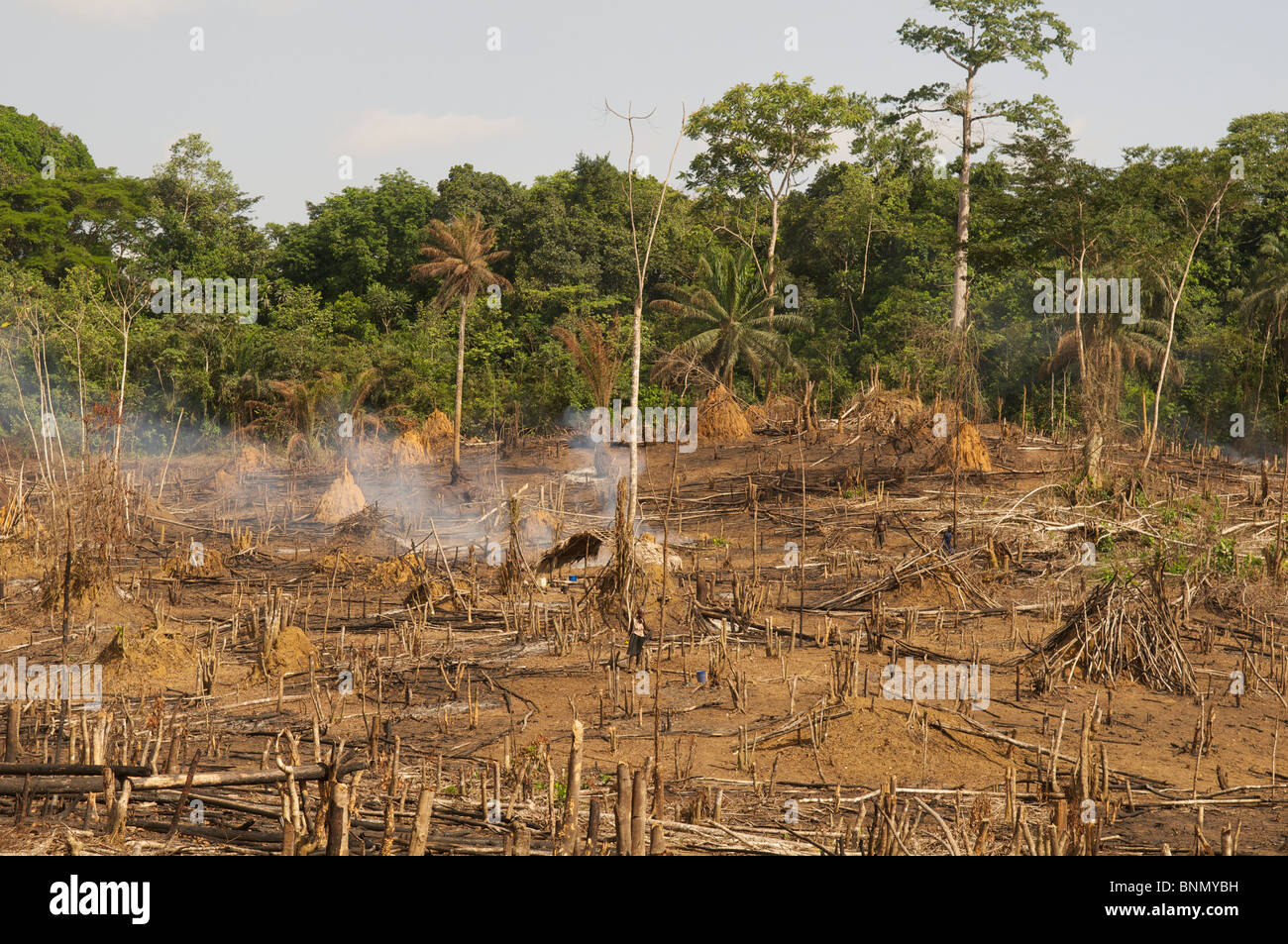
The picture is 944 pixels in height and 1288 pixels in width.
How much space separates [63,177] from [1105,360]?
33.3 meters

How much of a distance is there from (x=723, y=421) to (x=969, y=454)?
733 centimetres

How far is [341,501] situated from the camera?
2097 cm

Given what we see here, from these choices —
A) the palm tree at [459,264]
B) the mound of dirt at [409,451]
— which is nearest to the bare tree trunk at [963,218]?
the palm tree at [459,264]

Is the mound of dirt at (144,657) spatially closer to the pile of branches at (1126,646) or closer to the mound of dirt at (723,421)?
the pile of branches at (1126,646)

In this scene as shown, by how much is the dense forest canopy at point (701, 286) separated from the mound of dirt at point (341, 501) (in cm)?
551

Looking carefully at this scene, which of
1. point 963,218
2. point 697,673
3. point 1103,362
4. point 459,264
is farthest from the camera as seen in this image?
point 963,218

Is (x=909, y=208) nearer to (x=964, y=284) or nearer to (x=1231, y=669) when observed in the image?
(x=964, y=284)

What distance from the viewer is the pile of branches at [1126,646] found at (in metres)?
10.2

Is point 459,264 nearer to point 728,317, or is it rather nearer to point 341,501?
point 341,501

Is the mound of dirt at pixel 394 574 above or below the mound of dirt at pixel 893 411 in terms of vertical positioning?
below

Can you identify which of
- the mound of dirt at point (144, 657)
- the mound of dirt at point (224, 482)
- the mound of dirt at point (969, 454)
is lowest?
the mound of dirt at point (144, 657)

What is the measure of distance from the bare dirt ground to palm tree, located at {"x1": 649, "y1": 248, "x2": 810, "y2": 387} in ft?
34.3

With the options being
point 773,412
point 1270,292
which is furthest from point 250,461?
point 1270,292

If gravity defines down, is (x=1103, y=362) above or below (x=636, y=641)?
above
